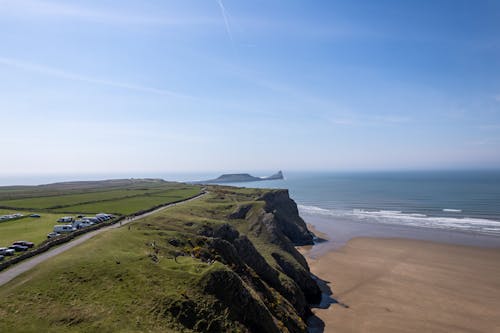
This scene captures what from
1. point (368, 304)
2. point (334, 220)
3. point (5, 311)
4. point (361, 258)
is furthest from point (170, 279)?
point (334, 220)

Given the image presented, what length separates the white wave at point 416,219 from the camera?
83.5m

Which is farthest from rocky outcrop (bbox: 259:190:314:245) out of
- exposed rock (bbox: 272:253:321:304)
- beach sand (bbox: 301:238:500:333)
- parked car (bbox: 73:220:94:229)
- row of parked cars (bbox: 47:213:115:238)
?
parked car (bbox: 73:220:94:229)

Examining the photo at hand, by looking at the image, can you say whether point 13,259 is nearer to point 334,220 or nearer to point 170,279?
point 170,279

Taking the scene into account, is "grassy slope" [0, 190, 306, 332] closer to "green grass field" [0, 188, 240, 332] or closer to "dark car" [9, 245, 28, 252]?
"green grass field" [0, 188, 240, 332]

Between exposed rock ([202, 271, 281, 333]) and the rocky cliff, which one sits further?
the rocky cliff

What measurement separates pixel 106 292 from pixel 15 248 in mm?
Result: 17760

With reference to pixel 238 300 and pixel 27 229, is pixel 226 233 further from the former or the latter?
pixel 27 229

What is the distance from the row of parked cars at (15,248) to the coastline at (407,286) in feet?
112

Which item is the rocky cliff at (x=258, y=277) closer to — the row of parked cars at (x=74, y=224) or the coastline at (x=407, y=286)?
the coastline at (x=407, y=286)

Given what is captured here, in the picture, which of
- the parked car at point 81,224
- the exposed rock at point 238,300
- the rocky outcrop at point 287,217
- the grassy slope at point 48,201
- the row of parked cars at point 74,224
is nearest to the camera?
the exposed rock at point 238,300

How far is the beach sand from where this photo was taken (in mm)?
36094

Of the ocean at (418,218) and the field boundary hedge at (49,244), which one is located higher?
the field boundary hedge at (49,244)

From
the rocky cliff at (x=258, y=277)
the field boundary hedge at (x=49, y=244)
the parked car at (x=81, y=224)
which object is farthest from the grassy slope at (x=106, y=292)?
the parked car at (x=81, y=224)

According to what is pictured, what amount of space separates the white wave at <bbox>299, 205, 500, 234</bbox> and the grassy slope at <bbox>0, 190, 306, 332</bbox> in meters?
87.6
